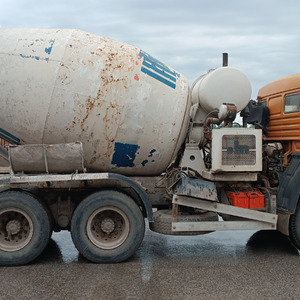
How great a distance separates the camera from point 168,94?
20.0 ft

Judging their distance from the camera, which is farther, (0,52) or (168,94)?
(168,94)

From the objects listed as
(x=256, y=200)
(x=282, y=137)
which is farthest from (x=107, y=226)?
(x=282, y=137)

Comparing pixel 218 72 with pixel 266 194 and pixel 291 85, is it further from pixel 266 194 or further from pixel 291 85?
pixel 266 194

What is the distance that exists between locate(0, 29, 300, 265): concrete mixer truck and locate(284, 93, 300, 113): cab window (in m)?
0.74

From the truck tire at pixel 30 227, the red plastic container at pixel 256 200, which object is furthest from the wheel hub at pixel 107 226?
the red plastic container at pixel 256 200

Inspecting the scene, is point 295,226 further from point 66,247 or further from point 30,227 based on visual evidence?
point 30,227

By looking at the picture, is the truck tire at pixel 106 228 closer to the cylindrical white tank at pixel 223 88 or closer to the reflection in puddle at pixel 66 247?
the reflection in puddle at pixel 66 247

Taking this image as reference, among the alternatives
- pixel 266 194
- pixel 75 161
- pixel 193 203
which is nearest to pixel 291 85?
pixel 266 194

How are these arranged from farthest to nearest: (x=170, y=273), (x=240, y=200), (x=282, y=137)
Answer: (x=282, y=137), (x=240, y=200), (x=170, y=273)

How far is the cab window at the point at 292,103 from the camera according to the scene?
6.38 metres

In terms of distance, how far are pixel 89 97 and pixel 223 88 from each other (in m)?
2.06

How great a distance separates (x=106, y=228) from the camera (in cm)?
578

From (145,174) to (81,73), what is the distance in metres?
1.87

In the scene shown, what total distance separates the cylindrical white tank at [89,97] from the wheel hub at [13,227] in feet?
3.77
